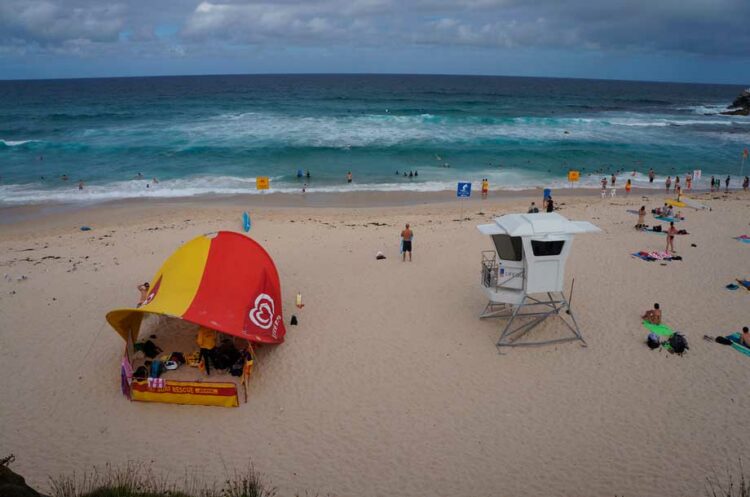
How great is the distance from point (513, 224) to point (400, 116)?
51044mm

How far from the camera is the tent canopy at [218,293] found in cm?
855

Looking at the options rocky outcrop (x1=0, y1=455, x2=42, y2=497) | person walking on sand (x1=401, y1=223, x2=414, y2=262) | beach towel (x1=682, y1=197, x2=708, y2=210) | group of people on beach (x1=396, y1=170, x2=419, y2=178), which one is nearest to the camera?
rocky outcrop (x1=0, y1=455, x2=42, y2=497)

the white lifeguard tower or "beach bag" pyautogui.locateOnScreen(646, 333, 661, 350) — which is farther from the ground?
the white lifeguard tower

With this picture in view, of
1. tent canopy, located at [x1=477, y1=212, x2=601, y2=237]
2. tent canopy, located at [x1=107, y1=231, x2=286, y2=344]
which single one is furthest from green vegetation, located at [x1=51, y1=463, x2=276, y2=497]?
tent canopy, located at [x1=477, y1=212, x2=601, y2=237]

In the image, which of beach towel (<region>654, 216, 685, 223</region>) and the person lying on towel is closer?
the person lying on towel

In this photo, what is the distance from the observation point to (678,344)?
31.4ft

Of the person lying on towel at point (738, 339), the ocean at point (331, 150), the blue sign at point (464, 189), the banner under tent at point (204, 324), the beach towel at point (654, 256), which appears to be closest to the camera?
the banner under tent at point (204, 324)

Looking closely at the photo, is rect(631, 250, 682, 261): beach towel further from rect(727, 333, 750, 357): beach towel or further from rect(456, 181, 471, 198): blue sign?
rect(456, 181, 471, 198): blue sign

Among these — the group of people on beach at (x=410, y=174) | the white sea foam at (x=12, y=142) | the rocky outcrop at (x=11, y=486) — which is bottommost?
the group of people on beach at (x=410, y=174)

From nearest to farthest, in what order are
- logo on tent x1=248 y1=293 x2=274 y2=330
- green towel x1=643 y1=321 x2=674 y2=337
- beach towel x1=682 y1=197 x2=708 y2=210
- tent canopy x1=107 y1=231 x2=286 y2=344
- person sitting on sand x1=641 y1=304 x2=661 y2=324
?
tent canopy x1=107 y1=231 x2=286 y2=344 → logo on tent x1=248 y1=293 x2=274 y2=330 → green towel x1=643 y1=321 x2=674 y2=337 → person sitting on sand x1=641 y1=304 x2=661 y2=324 → beach towel x1=682 y1=197 x2=708 y2=210

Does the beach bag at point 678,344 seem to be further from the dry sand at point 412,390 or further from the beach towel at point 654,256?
the beach towel at point 654,256

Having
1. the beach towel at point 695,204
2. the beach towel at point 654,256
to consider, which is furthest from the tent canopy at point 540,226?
the beach towel at point 695,204

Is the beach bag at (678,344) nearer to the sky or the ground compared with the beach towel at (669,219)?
nearer to the ground

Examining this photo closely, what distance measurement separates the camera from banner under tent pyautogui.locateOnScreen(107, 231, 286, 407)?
8.30 m
